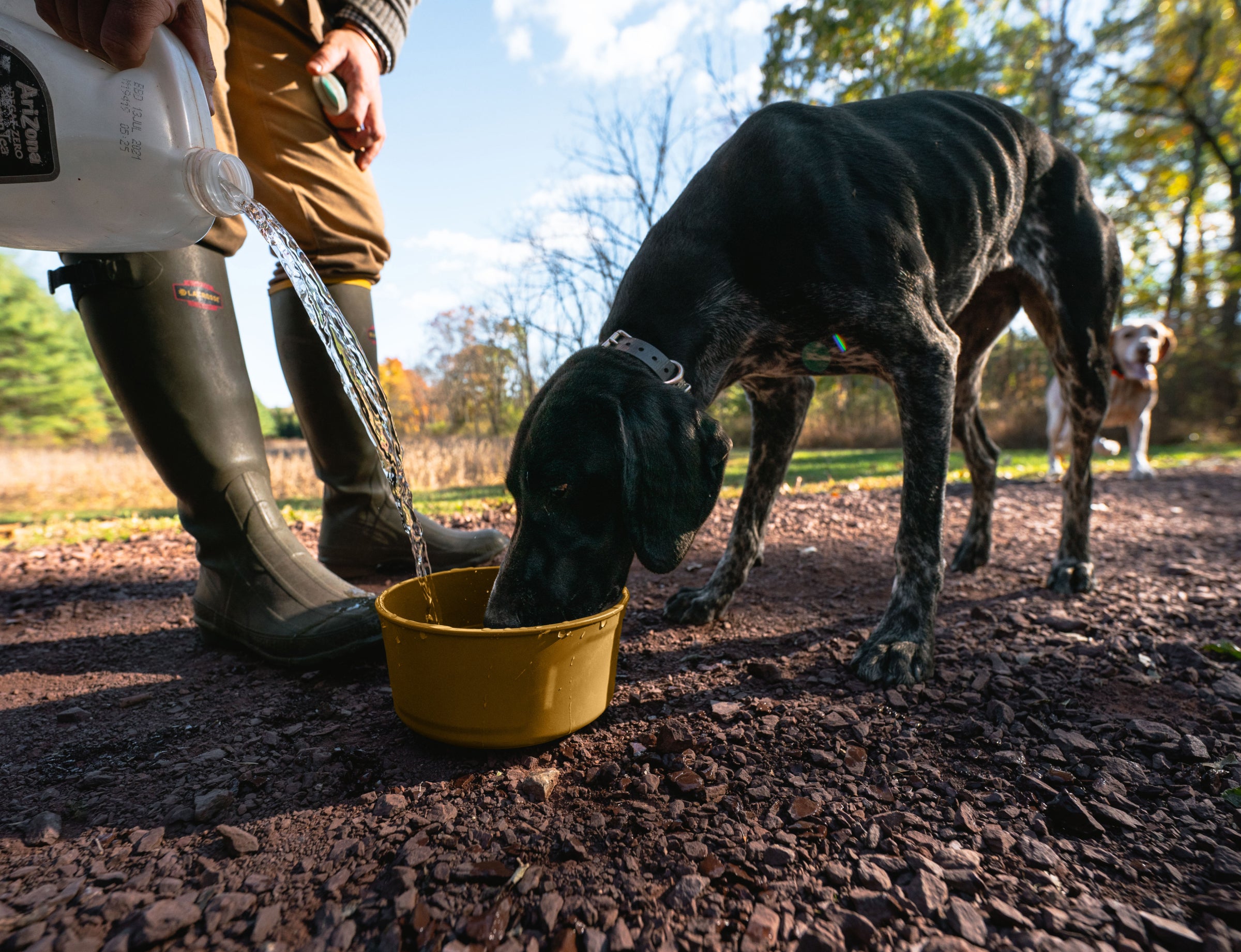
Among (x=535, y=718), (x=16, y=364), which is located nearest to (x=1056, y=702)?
(x=535, y=718)

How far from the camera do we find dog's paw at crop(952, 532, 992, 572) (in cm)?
375

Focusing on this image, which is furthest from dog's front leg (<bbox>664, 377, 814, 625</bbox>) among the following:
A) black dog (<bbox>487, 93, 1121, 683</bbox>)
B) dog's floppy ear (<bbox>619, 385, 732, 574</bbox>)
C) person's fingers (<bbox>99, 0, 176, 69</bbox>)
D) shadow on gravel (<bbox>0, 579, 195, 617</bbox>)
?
shadow on gravel (<bbox>0, 579, 195, 617</bbox>)

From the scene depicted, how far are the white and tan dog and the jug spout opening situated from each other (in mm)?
9619

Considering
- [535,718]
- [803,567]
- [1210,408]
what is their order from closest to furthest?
[535,718] → [803,567] → [1210,408]

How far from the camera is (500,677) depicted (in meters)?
1.54

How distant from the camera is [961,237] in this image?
8.92ft

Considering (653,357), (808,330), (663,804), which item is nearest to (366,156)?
(653,357)

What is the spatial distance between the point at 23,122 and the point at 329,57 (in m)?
1.22

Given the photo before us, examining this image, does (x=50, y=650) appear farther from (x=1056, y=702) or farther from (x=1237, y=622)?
(x=1237, y=622)

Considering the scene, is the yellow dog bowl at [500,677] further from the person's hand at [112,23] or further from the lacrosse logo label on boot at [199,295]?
the person's hand at [112,23]

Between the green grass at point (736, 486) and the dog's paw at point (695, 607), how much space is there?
1.74 m

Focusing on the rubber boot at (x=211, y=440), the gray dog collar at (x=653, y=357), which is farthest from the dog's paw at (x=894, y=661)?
the rubber boot at (x=211, y=440)

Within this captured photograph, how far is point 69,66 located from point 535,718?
2053 mm

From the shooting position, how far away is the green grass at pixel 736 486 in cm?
526
